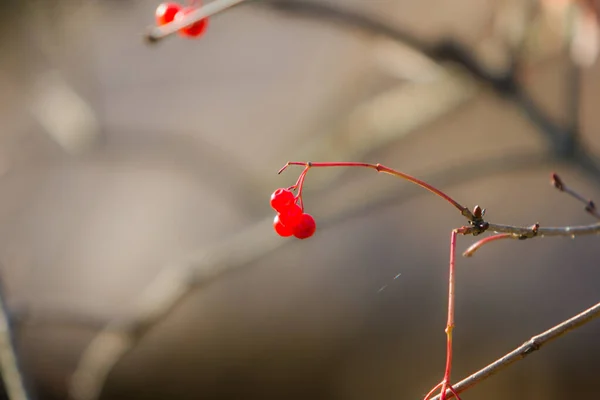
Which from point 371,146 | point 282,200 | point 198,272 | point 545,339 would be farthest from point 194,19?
point 371,146

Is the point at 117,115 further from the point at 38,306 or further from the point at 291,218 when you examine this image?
the point at 291,218

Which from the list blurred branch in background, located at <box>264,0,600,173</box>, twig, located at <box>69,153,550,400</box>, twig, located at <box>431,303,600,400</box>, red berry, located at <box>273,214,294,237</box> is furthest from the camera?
twig, located at <box>69,153,550,400</box>

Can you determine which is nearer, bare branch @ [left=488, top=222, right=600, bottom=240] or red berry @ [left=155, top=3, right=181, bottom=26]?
bare branch @ [left=488, top=222, right=600, bottom=240]

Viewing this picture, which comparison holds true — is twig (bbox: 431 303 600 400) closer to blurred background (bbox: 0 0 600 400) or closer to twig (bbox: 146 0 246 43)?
twig (bbox: 146 0 246 43)

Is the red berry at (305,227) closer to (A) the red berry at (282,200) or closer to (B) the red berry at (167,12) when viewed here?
(A) the red berry at (282,200)

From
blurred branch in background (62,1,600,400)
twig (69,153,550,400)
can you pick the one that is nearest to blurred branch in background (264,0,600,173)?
blurred branch in background (62,1,600,400)

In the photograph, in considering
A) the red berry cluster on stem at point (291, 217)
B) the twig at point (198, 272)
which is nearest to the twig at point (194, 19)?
the red berry cluster on stem at point (291, 217)
